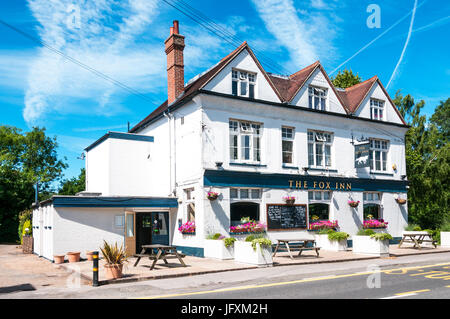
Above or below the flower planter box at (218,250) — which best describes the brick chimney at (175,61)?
above

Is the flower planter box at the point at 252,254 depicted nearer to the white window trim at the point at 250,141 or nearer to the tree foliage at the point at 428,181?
the white window trim at the point at 250,141

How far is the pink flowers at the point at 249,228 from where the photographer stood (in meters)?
20.0

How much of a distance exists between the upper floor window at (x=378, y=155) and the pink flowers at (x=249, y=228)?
10090 mm

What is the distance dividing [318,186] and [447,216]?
1065 centimetres

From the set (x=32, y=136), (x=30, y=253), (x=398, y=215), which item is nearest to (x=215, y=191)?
(x=30, y=253)

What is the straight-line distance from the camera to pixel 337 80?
40.7m

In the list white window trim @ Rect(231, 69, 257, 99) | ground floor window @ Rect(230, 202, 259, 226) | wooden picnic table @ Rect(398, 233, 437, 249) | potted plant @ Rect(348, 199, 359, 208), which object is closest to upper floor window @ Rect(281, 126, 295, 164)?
white window trim @ Rect(231, 69, 257, 99)

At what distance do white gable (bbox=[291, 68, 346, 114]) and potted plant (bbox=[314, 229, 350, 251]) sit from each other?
733 centimetres

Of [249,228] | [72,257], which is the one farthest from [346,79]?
[72,257]

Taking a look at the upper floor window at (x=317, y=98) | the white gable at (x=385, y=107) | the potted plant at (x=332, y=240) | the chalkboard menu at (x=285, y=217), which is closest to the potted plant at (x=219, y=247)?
the chalkboard menu at (x=285, y=217)

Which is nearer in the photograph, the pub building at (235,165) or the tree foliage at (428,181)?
the pub building at (235,165)

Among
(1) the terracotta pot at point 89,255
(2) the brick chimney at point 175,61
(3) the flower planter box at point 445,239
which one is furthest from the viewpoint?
(3) the flower planter box at point 445,239

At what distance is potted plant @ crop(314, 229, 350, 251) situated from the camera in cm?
2116
